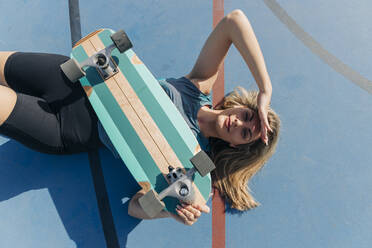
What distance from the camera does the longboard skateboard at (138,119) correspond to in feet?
5.82

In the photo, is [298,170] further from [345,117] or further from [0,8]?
[0,8]

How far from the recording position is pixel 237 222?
2238 mm

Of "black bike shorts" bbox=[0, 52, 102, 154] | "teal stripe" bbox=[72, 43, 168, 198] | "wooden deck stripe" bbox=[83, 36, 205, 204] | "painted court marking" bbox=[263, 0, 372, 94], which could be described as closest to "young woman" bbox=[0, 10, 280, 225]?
"black bike shorts" bbox=[0, 52, 102, 154]

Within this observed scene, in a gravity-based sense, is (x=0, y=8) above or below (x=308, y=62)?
above

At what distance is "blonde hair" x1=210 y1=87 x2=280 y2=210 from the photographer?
204 centimetres

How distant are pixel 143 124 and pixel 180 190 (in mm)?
514

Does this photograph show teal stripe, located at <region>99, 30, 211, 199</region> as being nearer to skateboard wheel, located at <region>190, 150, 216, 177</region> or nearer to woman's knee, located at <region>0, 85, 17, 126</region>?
skateboard wheel, located at <region>190, 150, 216, 177</region>

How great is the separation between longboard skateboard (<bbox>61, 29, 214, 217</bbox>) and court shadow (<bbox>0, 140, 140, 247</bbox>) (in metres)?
0.54

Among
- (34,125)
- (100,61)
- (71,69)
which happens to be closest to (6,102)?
(34,125)

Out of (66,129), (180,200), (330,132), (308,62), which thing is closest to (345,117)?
(330,132)

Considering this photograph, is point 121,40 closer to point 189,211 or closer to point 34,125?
point 34,125

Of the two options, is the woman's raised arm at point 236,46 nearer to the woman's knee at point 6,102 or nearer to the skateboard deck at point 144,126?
the skateboard deck at point 144,126

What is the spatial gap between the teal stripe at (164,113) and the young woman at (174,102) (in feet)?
0.38

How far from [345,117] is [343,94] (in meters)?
0.22
